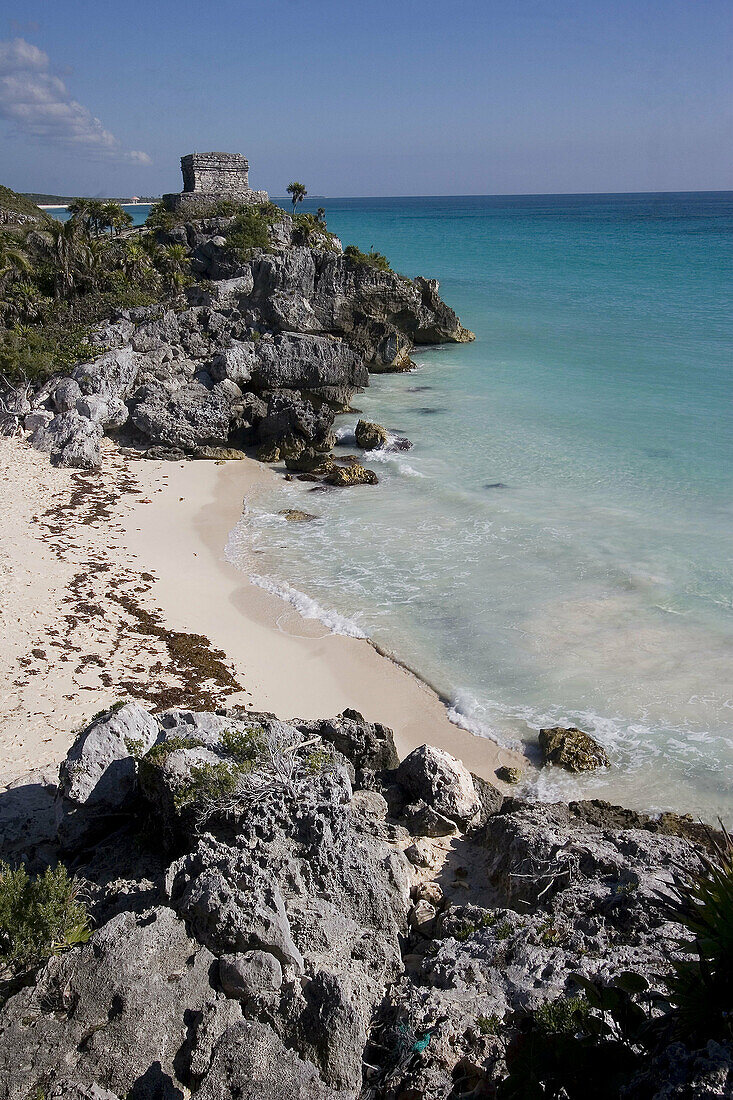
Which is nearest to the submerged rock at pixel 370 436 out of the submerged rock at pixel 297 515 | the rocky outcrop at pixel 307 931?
the submerged rock at pixel 297 515

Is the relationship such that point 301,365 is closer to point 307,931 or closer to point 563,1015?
point 307,931

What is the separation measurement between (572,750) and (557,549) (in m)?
7.13

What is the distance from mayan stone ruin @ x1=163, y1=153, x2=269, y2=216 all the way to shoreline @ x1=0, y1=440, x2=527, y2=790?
28.8 metres

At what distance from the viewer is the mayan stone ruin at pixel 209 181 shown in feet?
137

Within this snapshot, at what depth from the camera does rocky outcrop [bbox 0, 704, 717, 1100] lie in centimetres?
489

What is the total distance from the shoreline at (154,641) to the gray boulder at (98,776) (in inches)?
73.3

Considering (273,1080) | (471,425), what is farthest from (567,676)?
(471,425)

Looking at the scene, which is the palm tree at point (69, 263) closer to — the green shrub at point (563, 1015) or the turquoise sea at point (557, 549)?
the turquoise sea at point (557, 549)

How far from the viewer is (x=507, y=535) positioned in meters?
18.1

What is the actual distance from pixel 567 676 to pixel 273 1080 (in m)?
9.14

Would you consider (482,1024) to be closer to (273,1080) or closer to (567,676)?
(273,1080)

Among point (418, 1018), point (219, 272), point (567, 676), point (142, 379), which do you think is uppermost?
point (219, 272)

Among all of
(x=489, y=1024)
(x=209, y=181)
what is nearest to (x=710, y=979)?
(x=489, y=1024)

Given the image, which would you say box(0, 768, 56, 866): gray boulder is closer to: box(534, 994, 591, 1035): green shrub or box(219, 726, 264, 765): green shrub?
box(219, 726, 264, 765): green shrub
